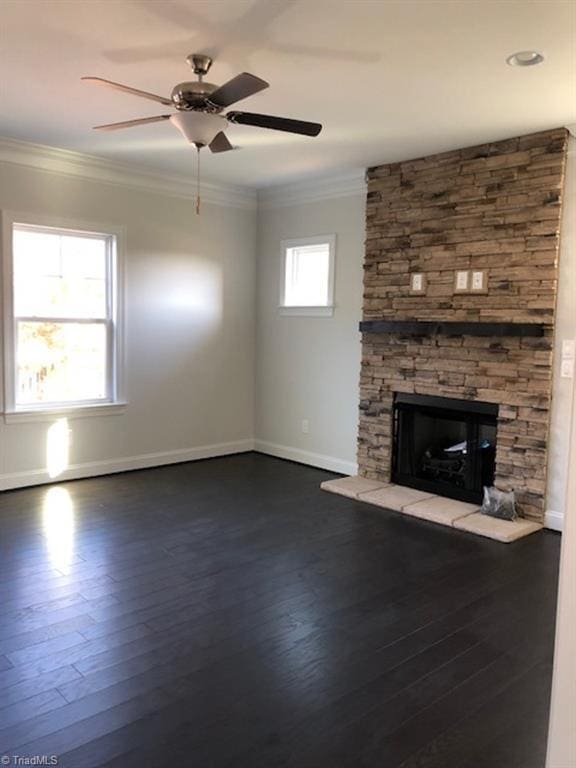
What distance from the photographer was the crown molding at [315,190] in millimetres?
5445

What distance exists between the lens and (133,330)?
5566 mm

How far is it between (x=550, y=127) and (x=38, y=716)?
4446mm

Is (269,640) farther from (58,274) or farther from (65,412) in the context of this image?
(58,274)

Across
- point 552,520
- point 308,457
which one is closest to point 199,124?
point 552,520

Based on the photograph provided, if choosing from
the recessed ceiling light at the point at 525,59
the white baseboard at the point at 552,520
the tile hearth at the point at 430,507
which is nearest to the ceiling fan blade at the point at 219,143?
the recessed ceiling light at the point at 525,59

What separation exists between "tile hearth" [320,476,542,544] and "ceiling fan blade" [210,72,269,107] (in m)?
3.11

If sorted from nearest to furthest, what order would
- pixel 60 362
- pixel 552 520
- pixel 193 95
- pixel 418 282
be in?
pixel 193 95 → pixel 552 520 → pixel 418 282 → pixel 60 362

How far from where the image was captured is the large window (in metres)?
4.89

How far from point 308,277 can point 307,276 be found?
0.06ft

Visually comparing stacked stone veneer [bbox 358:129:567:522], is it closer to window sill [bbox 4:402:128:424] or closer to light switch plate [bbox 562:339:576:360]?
light switch plate [bbox 562:339:576:360]

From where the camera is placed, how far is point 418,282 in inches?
195

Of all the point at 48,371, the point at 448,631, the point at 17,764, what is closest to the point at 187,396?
the point at 48,371

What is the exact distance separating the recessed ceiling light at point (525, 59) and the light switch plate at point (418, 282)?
204 cm

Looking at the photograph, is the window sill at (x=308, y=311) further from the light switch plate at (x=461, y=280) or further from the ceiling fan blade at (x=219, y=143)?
the ceiling fan blade at (x=219, y=143)
